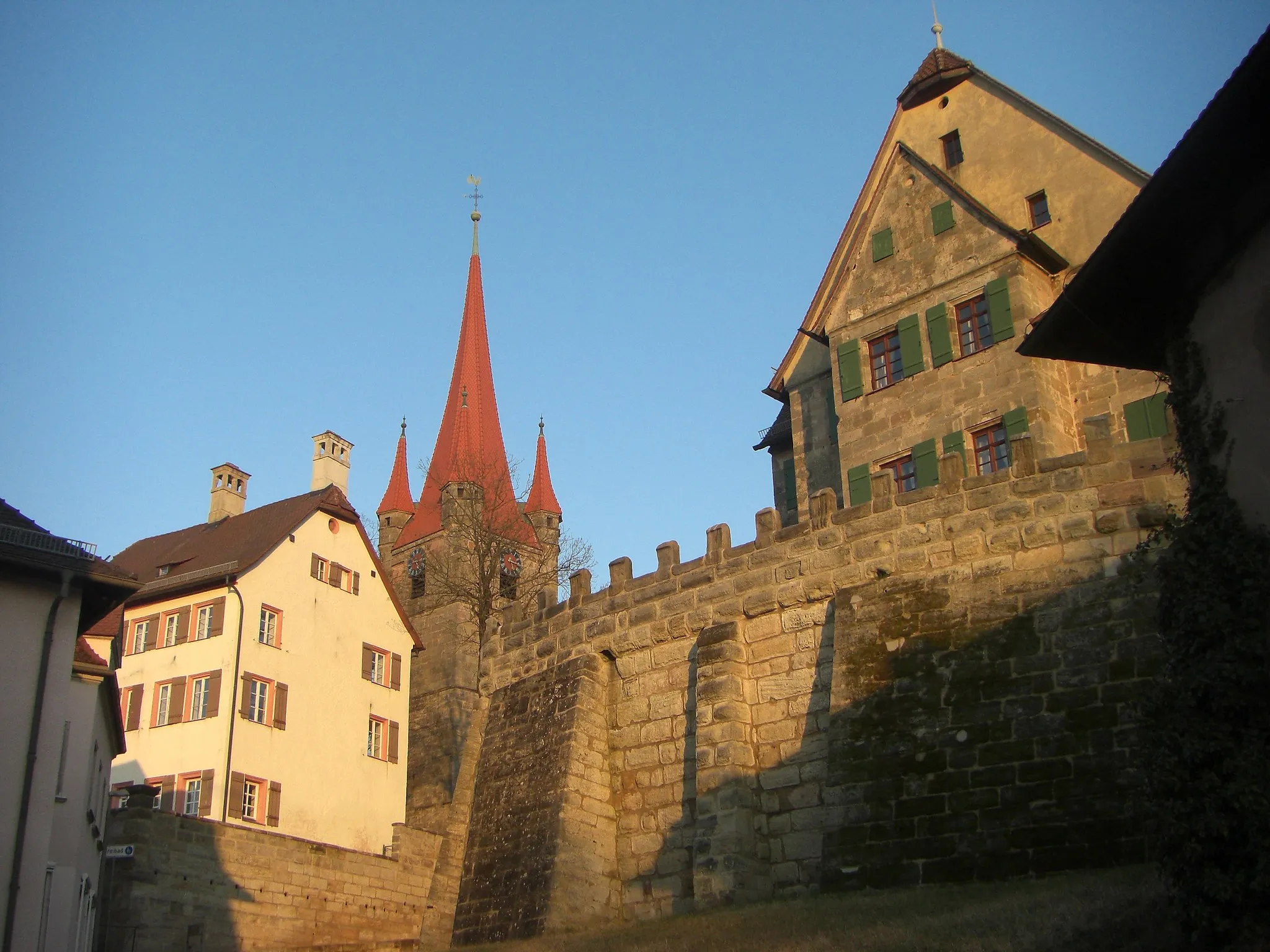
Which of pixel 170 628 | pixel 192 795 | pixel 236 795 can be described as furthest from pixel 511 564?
pixel 192 795

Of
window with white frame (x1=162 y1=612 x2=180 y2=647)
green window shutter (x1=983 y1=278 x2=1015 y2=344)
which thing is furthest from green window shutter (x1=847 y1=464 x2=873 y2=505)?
window with white frame (x1=162 y1=612 x2=180 y2=647)

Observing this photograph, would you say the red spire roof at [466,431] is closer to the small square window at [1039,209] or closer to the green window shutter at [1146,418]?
the small square window at [1039,209]

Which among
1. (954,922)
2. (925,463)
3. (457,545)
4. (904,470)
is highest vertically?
(457,545)

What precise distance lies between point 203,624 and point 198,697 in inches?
85.8

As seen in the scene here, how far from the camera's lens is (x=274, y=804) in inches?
1288

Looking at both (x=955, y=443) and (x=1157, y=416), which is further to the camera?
(x=955, y=443)

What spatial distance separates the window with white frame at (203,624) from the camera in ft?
112

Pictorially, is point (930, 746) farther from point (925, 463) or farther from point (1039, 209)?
point (1039, 209)

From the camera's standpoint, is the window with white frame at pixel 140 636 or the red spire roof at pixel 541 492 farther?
the red spire roof at pixel 541 492

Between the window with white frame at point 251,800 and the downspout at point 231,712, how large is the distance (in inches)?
22.0

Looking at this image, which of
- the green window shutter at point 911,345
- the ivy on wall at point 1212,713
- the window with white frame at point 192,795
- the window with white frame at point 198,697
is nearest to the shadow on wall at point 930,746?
the ivy on wall at point 1212,713

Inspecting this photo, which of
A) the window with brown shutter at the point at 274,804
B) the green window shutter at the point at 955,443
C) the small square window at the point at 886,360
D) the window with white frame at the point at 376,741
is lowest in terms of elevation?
the window with brown shutter at the point at 274,804

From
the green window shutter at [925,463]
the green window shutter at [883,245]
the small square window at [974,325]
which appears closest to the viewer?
the green window shutter at [925,463]

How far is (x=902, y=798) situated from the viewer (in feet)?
52.7
